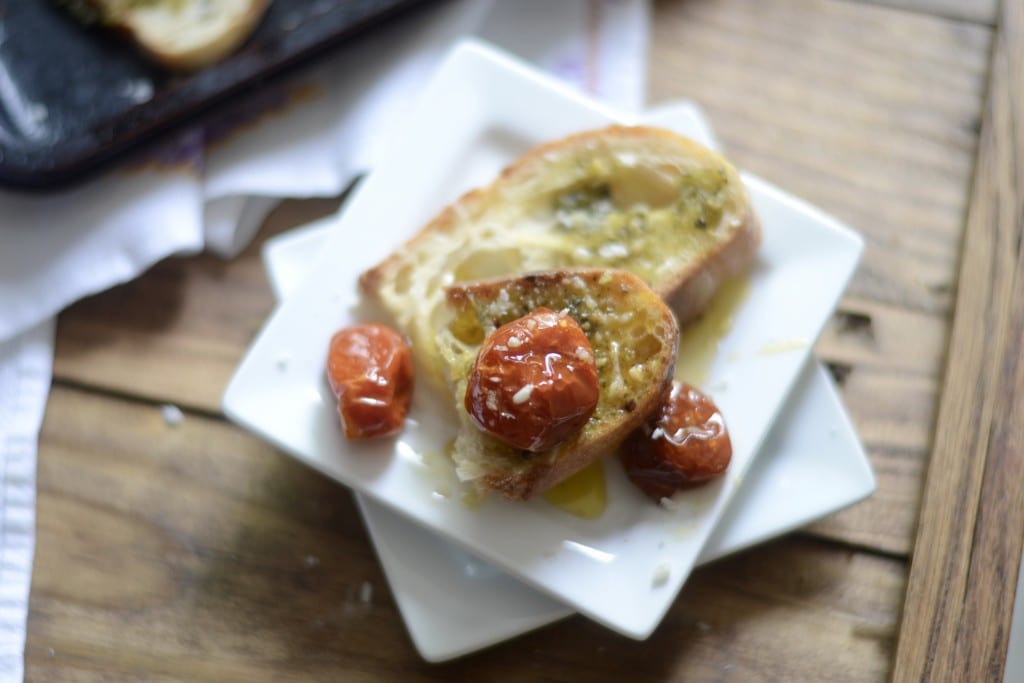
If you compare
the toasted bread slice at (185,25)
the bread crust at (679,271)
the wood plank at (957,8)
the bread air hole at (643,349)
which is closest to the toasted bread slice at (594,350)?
the bread air hole at (643,349)

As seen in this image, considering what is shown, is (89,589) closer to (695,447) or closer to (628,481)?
(628,481)

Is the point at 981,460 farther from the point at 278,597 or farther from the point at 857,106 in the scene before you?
the point at 278,597

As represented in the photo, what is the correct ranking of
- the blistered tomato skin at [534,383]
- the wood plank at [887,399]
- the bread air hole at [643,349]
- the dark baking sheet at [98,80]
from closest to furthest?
the blistered tomato skin at [534,383] < the bread air hole at [643,349] < the wood plank at [887,399] < the dark baking sheet at [98,80]

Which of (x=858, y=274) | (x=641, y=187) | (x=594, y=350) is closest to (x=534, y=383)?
(x=594, y=350)

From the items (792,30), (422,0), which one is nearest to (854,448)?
(792,30)

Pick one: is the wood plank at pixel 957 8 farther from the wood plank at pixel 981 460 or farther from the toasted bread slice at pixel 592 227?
the toasted bread slice at pixel 592 227

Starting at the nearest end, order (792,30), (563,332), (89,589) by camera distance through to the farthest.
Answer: (563,332)
(89,589)
(792,30)
